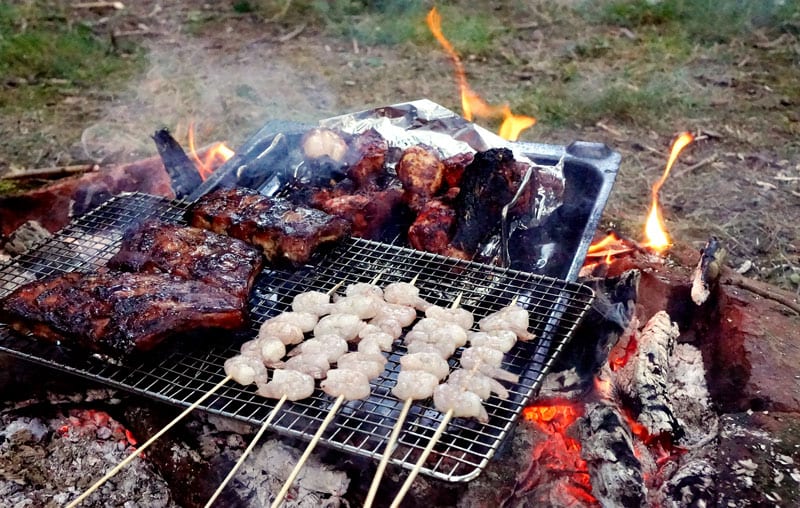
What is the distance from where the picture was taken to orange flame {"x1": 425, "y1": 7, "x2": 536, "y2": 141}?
5.93m

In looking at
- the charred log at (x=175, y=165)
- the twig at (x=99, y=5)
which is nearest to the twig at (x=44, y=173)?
the charred log at (x=175, y=165)

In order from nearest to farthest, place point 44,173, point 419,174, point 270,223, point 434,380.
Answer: point 434,380 → point 270,223 → point 419,174 → point 44,173

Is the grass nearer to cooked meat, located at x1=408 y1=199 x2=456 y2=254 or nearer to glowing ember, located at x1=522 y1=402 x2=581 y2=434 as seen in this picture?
cooked meat, located at x1=408 y1=199 x2=456 y2=254

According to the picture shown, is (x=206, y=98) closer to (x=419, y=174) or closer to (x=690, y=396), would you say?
(x=419, y=174)

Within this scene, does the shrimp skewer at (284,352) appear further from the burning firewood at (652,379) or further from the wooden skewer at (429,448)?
the burning firewood at (652,379)

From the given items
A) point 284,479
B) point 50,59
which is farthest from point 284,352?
point 50,59

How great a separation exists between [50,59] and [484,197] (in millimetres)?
7588

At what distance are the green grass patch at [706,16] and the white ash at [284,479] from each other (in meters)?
8.74

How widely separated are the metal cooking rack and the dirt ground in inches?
87.8

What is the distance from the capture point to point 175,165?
5008mm

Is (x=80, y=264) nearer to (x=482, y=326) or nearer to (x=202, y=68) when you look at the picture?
(x=482, y=326)

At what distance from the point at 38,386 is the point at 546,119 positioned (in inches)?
239

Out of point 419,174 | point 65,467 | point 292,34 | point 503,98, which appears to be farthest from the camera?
point 292,34

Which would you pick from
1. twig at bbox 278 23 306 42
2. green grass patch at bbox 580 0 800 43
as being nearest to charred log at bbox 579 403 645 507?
green grass patch at bbox 580 0 800 43
